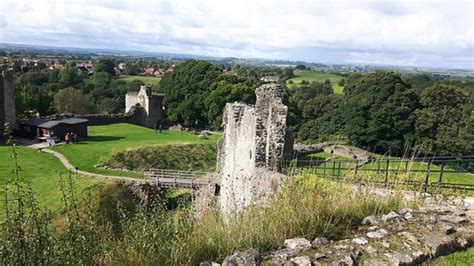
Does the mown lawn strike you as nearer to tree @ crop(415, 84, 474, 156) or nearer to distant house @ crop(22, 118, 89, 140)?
distant house @ crop(22, 118, 89, 140)

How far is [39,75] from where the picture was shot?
90.8 meters

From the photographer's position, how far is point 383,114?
38.6 meters

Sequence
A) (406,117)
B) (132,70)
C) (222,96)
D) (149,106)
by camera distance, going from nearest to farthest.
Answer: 1. (406,117)
2. (222,96)
3. (149,106)
4. (132,70)

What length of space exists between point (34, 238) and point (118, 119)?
48.3 m

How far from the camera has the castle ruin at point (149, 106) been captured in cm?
5425

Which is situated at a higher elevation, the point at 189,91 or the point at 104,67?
the point at 104,67

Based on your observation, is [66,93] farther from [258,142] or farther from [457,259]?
[457,259]

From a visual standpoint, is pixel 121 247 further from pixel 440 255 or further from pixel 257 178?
pixel 257 178

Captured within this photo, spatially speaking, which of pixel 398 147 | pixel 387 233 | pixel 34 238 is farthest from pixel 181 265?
pixel 398 147

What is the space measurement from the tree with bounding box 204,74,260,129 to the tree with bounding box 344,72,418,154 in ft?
41.2

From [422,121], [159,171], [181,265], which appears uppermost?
[181,265]

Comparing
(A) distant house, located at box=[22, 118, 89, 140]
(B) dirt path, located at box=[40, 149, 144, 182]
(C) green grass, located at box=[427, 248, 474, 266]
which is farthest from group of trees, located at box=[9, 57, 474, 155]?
(C) green grass, located at box=[427, 248, 474, 266]

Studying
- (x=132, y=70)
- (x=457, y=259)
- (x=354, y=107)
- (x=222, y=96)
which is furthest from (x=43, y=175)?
(x=132, y=70)

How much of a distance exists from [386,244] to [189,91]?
164ft
